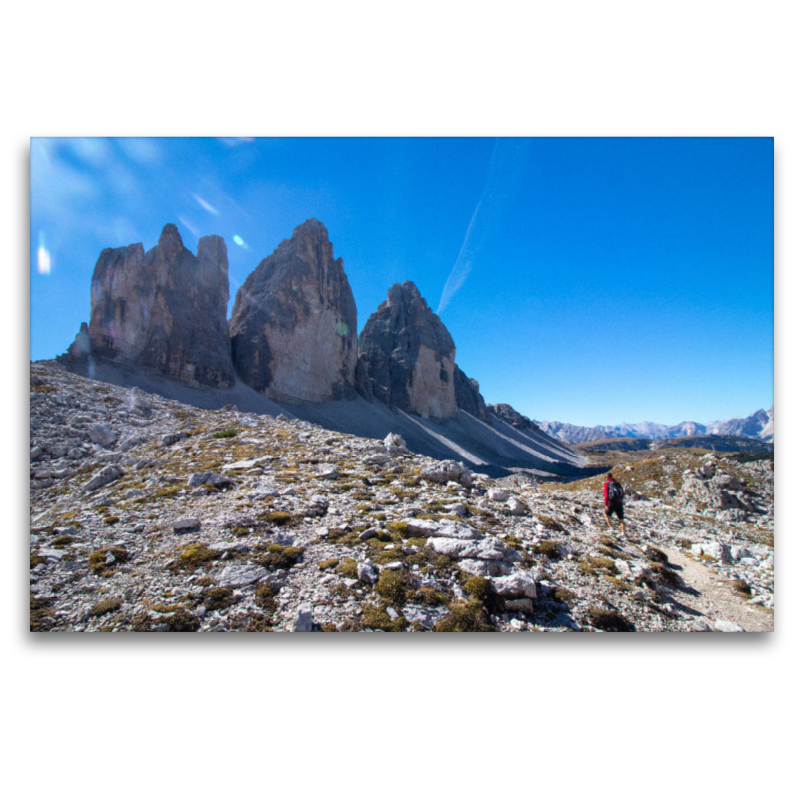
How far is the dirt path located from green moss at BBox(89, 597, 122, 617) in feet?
26.0

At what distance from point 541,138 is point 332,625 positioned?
1005cm

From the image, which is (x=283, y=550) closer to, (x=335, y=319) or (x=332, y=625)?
(x=332, y=625)

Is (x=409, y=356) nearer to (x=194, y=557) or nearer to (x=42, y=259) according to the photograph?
(x=42, y=259)

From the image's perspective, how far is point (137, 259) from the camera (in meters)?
46.3

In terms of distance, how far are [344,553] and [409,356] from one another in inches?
3464

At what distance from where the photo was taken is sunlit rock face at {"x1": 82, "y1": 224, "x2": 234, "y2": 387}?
148 feet

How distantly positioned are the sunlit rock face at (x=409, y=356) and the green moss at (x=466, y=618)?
79.6m

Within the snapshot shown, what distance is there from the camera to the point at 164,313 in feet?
163

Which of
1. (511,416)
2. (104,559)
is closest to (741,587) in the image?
(104,559)

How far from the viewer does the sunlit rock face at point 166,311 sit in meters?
45.0

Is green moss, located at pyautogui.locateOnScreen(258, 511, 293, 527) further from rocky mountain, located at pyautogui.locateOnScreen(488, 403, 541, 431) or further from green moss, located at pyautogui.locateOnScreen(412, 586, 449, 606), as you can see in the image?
rocky mountain, located at pyautogui.locateOnScreen(488, 403, 541, 431)

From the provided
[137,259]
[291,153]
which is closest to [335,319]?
[137,259]

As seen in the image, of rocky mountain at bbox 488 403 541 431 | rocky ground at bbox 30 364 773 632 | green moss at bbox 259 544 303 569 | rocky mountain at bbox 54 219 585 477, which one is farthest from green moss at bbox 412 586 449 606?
rocky mountain at bbox 488 403 541 431

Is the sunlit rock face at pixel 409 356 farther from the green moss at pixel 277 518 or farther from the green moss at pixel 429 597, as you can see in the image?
the green moss at pixel 429 597
